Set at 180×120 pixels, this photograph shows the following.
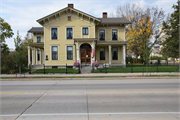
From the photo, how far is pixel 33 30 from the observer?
2977 centimetres

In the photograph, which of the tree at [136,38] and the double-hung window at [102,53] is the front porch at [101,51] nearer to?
the double-hung window at [102,53]

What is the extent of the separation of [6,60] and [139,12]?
34.6 meters

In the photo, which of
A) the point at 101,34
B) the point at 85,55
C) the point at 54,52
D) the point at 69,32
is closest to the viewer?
the point at 69,32

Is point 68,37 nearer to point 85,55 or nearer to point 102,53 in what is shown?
point 85,55

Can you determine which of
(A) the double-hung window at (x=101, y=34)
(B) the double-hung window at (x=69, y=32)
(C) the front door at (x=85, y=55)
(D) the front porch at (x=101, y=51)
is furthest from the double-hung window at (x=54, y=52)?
(A) the double-hung window at (x=101, y=34)

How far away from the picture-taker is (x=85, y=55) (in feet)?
84.0

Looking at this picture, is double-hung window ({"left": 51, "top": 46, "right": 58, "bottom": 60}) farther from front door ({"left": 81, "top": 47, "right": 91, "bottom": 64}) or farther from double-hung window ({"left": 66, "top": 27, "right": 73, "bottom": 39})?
front door ({"left": 81, "top": 47, "right": 91, "bottom": 64})

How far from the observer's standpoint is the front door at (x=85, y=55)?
83.6ft

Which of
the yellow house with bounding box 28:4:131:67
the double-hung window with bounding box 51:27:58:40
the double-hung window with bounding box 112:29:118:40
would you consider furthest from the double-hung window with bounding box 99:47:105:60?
the double-hung window with bounding box 51:27:58:40

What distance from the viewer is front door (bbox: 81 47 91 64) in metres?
25.5

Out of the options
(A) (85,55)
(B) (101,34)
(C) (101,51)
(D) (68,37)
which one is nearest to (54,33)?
(D) (68,37)

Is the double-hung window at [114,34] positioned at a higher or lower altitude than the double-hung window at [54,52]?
higher

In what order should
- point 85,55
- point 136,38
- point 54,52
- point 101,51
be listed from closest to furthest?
point 54,52 → point 85,55 → point 101,51 → point 136,38

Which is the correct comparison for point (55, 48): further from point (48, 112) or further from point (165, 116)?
point (165, 116)
